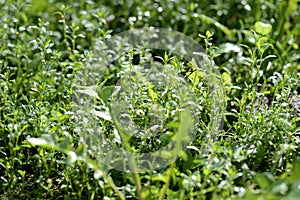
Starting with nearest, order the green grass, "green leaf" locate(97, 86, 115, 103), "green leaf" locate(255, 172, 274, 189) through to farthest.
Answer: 1. "green leaf" locate(255, 172, 274, 189)
2. the green grass
3. "green leaf" locate(97, 86, 115, 103)

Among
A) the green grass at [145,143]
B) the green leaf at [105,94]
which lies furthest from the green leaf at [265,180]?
the green leaf at [105,94]

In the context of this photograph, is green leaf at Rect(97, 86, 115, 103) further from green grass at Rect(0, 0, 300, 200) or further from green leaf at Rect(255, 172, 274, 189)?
green leaf at Rect(255, 172, 274, 189)

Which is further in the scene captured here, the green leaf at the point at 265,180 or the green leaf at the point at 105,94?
the green leaf at the point at 105,94

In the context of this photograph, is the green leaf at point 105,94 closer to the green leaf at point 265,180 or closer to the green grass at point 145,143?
the green grass at point 145,143

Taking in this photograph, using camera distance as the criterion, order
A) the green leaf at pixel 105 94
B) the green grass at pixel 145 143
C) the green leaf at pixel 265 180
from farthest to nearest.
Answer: the green leaf at pixel 105 94, the green grass at pixel 145 143, the green leaf at pixel 265 180

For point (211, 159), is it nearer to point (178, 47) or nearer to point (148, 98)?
point (148, 98)

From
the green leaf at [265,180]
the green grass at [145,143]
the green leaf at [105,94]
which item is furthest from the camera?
the green leaf at [105,94]

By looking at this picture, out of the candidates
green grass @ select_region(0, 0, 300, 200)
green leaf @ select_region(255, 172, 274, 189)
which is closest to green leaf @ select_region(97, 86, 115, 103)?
green grass @ select_region(0, 0, 300, 200)

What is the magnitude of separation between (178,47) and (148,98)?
47 cm

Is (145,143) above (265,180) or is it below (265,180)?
below

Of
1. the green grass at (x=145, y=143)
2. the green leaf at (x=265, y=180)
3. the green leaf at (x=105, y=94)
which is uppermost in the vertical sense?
the green leaf at (x=105, y=94)

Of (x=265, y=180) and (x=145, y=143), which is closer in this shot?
(x=265, y=180)

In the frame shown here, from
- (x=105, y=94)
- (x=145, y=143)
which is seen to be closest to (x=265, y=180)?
(x=145, y=143)

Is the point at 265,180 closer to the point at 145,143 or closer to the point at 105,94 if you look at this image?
the point at 145,143
